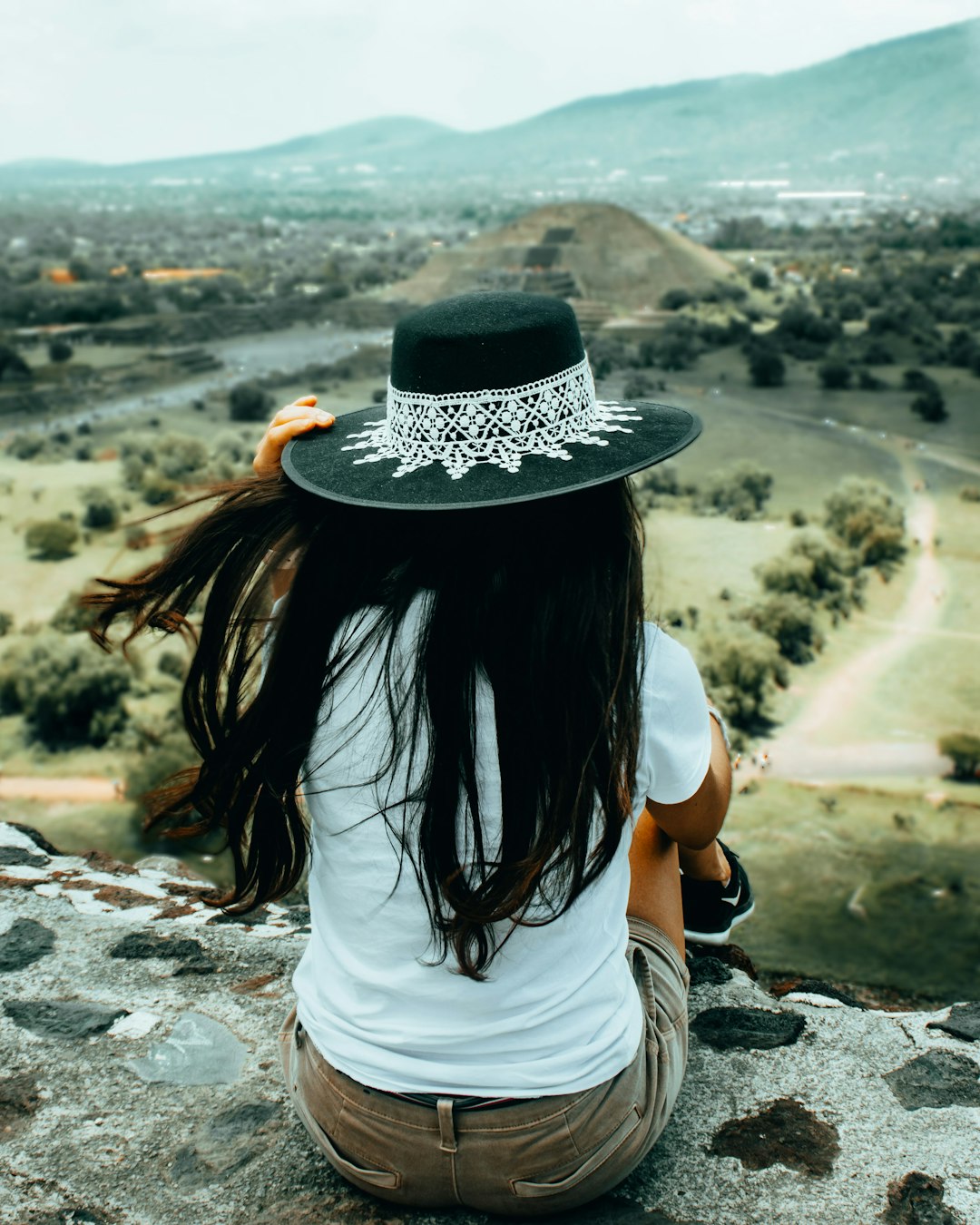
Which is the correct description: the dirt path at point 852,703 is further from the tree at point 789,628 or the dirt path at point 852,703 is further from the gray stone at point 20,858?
the gray stone at point 20,858

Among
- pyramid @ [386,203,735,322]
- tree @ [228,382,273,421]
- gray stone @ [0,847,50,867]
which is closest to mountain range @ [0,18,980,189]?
pyramid @ [386,203,735,322]

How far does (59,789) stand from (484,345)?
832 centimetres

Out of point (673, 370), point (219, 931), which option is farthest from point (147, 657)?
point (673, 370)

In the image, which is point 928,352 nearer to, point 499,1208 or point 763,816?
point 763,816

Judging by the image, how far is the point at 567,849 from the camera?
1473mm

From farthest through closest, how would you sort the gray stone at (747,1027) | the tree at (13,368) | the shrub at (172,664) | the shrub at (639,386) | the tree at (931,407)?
the tree at (13,368) < the tree at (931,407) < the shrub at (639,386) < the shrub at (172,664) < the gray stone at (747,1027)

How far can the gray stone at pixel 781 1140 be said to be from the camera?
1.89 metres

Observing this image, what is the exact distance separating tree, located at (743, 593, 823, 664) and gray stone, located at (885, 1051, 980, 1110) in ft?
29.8

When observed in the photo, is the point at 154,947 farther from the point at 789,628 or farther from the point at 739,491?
the point at 739,491

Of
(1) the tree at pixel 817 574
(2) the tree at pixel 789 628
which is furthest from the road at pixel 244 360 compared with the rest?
(2) the tree at pixel 789 628

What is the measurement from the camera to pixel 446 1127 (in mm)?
1527

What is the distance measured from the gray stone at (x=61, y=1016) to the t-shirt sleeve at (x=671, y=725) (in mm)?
1376

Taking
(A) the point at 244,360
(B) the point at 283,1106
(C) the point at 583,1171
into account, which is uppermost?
(C) the point at 583,1171

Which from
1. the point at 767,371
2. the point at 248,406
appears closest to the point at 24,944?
the point at 248,406
